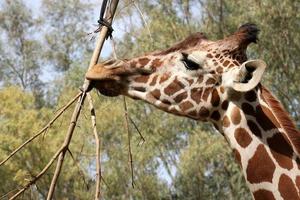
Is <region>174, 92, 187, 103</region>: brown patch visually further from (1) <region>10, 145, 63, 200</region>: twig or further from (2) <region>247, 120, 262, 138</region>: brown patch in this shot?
(1) <region>10, 145, 63, 200</region>: twig

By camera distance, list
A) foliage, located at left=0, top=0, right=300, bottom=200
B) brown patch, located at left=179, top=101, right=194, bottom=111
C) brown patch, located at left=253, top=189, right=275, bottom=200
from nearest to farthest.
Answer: brown patch, located at left=253, top=189, right=275, bottom=200, brown patch, located at left=179, top=101, right=194, bottom=111, foliage, located at left=0, top=0, right=300, bottom=200

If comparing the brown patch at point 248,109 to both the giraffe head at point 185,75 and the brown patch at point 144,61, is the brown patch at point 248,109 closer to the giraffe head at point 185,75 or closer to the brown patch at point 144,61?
the giraffe head at point 185,75

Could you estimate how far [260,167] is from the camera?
278 cm

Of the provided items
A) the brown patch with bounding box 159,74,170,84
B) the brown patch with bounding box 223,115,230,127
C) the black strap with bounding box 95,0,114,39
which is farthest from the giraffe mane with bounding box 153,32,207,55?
the black strap with bounding box 95,0,114,39

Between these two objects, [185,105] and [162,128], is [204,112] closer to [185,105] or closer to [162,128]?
[185,105]

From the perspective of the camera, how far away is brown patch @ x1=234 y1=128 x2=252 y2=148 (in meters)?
2.84

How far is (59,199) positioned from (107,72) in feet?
55.3

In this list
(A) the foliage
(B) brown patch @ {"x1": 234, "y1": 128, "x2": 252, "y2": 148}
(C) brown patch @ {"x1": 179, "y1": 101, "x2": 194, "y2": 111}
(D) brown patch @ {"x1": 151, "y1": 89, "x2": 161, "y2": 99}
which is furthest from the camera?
(A) the foliage

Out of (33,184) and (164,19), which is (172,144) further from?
(33,184)

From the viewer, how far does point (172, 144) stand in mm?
20984

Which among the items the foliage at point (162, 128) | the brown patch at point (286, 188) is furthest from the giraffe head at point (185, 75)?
the foliage at point (162, 128)

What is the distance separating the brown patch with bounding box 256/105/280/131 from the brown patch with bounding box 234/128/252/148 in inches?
3.1

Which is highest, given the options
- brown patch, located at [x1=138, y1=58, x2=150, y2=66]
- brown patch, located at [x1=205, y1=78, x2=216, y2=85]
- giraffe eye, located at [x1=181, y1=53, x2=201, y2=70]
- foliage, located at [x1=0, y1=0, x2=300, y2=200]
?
brown patch, located at [x1=138, y1=58, x2=150, y2=66]

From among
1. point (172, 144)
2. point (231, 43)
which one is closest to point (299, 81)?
point (172, 144)
